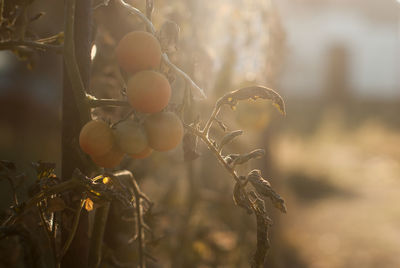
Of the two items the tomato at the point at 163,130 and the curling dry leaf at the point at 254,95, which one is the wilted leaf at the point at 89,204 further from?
the curling dry leaf at the point at 254,95

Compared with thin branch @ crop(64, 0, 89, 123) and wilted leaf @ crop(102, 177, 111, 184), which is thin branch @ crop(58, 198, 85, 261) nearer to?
wilted leaf @ crop(102, 177, 111, 184)

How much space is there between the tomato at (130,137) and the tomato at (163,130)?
0.01m

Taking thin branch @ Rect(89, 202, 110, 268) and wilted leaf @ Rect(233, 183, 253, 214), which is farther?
thin branch @ Rect(89, 202, 110, 268)

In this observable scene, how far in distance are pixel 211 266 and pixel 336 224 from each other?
2.88 metres

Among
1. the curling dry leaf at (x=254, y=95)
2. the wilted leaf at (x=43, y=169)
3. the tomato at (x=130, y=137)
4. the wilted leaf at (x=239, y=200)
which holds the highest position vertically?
the curling dry leaf at (x=254, y=95)

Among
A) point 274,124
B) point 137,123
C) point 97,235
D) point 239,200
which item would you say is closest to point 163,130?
point 137,123

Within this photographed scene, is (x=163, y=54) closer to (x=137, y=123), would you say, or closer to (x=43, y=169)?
(x=137, y=123)

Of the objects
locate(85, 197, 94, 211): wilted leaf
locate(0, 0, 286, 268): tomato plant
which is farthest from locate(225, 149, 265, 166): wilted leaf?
locate(85, 197, 94, 211): wilted leaf

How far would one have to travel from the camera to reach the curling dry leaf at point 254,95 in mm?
601

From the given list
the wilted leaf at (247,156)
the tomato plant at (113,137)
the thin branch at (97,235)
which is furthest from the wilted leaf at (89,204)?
the wilted leaf at (247,156)

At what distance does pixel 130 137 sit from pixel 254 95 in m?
0.17

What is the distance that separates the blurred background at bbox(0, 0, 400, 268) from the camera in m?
1.79

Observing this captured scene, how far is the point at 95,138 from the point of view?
565 millimetres

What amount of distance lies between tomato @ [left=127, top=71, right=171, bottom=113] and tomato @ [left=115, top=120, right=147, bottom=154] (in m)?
0.03
